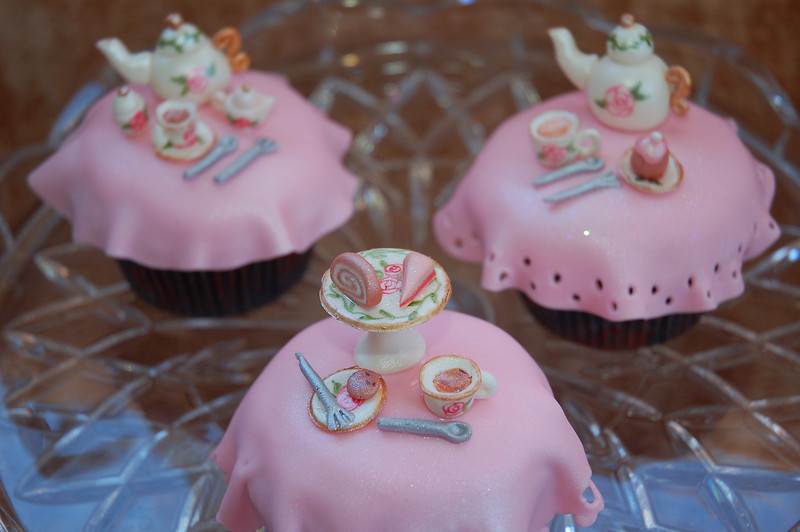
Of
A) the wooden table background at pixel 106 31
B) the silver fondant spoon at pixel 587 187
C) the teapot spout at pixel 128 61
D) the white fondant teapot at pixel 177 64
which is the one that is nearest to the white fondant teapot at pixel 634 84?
the silver fondant spoon at pixel 587 187

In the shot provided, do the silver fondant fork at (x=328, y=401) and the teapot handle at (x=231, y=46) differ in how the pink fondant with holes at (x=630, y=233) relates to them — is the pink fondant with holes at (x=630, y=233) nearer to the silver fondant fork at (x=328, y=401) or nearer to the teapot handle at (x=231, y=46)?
the silver fondant fork at (x=328, y=401)

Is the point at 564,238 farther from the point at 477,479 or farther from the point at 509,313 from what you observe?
the point at 477,479

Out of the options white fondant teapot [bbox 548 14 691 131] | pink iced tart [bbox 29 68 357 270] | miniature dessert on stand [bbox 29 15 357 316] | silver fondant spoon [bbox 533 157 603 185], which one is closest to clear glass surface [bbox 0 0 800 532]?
miniature dessert on stand [bbox 29 15 357 316]

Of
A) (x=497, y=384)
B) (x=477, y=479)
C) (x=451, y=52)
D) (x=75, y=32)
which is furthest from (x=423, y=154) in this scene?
(x=75, y=32)

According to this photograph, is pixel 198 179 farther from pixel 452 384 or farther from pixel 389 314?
pixel 452 384

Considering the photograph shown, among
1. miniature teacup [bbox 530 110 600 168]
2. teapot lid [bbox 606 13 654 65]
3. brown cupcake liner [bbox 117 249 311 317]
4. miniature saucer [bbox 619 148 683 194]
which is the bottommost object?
brown cupcake liner [bbox 117 249 311 317]

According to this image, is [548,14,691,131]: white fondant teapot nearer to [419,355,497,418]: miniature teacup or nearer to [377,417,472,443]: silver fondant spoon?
[419,355,497,418]: miniature teacup

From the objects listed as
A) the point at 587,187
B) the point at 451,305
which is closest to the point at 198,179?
the point at 451,305
